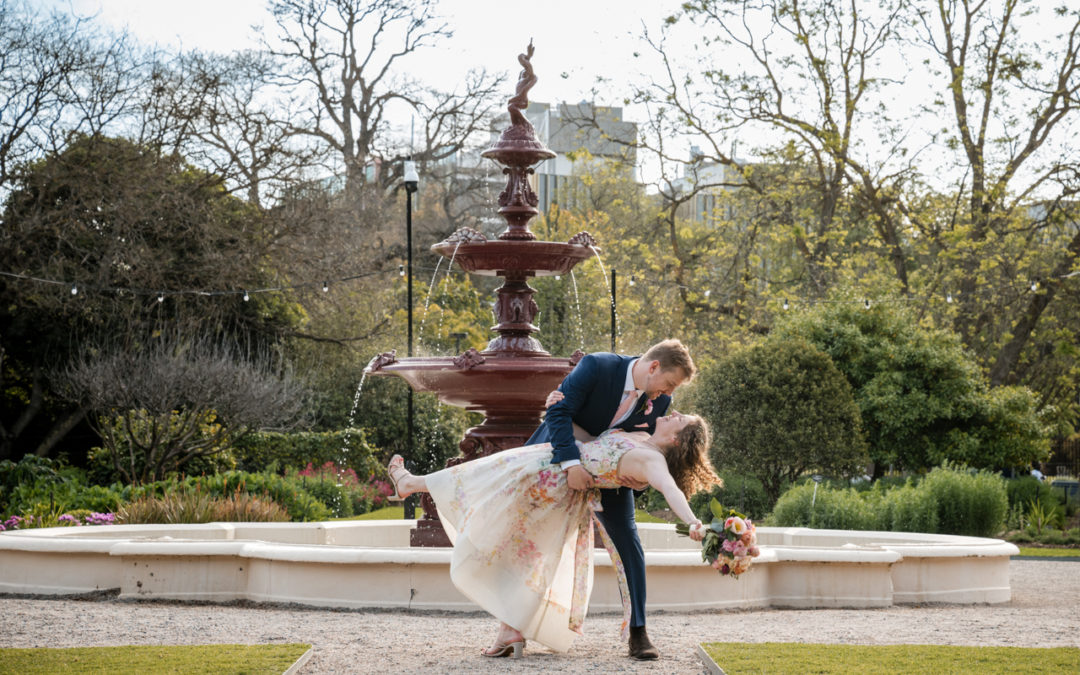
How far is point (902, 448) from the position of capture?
74.6ft

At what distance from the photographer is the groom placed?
19.3 feet

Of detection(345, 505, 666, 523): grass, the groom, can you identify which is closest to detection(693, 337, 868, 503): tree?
detection(345, 505, 666, 523): grass

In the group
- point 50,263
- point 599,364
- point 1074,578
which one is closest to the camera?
point 599,364

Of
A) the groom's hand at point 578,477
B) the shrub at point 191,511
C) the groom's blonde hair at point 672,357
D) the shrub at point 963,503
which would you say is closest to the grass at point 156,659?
the groom's hand at point 578,477

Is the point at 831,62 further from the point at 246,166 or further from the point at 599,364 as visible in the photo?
the point at 599,364

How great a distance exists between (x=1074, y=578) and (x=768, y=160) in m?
16.2

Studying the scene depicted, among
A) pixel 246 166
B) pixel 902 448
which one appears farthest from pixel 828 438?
pixel 246 166

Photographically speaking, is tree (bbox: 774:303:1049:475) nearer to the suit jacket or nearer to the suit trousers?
the suit trousers

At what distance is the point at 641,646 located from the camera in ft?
20.4

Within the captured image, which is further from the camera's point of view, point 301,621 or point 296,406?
point 296,406

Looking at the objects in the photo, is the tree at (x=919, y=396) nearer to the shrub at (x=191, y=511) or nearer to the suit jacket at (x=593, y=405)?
the shrub at (x=191, y=511)

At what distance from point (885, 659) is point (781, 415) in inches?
554

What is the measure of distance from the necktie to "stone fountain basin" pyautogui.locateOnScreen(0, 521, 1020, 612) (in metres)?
2.59

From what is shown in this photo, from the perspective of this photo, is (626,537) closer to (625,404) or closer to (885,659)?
(625,404)
